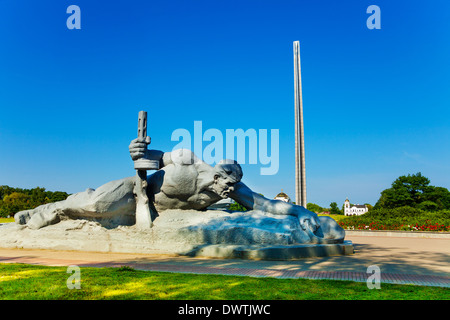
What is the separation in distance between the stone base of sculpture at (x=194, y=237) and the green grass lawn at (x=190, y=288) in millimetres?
2984

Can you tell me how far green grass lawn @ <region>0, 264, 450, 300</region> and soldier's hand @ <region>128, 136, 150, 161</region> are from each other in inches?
177

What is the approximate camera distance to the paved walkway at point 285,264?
618cm

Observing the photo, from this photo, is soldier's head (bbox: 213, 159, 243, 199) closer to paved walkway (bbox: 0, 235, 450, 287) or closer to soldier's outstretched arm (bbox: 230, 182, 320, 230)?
soldier's outstretched arm (bbox: 230, 182, 320, 230)

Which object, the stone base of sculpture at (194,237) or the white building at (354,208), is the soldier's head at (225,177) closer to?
the stone base of sculpture at (194,237)

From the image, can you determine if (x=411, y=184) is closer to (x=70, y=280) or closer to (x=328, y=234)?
(x=328, y=234)

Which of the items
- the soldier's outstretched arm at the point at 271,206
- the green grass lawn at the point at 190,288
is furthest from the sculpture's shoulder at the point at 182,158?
the green grass lawn at the point at 190,288

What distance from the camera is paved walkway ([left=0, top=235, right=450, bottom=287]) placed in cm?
618

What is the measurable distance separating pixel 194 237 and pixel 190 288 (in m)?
4.60

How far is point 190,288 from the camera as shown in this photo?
15.6 ft

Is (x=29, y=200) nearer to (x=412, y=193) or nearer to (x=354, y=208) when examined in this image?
(x=412, y=193)

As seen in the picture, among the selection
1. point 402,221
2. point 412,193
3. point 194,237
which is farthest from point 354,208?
point 194,237

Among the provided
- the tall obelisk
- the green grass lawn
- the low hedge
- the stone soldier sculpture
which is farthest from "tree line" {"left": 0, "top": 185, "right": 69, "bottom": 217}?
the green grass lawn
